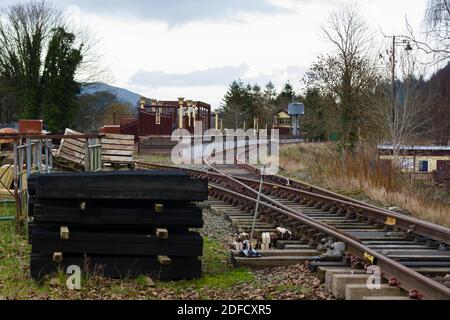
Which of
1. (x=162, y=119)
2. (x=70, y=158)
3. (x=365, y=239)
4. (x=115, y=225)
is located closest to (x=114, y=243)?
(x=115, y=225)

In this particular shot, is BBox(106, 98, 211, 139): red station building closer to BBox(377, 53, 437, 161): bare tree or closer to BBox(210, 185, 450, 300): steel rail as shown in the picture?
BBox(377, 53, 437, 161): bare tree

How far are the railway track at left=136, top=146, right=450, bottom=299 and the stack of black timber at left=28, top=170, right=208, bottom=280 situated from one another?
1.10 m

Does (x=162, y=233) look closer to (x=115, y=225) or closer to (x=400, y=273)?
(x=115, y=225)

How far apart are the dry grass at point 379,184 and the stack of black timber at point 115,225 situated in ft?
20.3

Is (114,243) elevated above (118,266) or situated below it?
above

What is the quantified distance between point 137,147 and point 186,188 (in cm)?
2958

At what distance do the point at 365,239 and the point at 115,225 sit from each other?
3.61 m

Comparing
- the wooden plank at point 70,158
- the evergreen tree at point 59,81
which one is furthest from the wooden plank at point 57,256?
the evergreen tree at point 59,81

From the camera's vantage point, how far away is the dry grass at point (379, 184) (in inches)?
488

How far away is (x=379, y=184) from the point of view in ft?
51.3

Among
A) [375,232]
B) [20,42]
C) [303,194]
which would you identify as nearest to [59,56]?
[20,42]

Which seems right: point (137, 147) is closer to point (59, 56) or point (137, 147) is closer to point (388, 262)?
point (59, 56)

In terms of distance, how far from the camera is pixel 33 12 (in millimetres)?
52938
